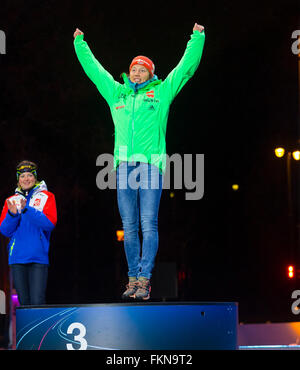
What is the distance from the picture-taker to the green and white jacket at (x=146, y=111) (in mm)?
6051

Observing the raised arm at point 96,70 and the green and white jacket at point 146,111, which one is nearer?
the green and white jacket at point 146,111

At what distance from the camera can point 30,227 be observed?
589 centimetres

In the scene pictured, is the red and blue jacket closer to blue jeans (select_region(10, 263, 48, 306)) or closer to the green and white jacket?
blue jeans (select_region(10, 263, 48, 306))

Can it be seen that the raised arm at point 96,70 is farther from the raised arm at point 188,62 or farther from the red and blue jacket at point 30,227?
the red and blue jacket at point 30,227

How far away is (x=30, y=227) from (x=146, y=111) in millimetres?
1441

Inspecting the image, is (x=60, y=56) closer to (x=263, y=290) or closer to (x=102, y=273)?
(x=102, y=273)

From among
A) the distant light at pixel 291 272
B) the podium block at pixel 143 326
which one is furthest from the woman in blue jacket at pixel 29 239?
the distant light at pixel 291 272

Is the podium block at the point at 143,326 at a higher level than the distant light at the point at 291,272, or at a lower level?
lower

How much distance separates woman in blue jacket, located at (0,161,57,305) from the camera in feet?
18.9

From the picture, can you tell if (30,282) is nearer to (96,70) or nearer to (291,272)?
(96,70)

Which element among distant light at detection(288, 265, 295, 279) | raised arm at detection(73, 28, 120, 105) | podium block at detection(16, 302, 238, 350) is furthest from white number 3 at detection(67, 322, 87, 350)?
distant light at detection(288, 265, 295, 279)

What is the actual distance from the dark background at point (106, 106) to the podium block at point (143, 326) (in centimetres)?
89

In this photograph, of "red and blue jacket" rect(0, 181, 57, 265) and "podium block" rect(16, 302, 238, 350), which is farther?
"red and blue jacket" rect(0, 181, 57, 265)

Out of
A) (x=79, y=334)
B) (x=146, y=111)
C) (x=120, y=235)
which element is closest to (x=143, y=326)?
(x=79, y=334)
